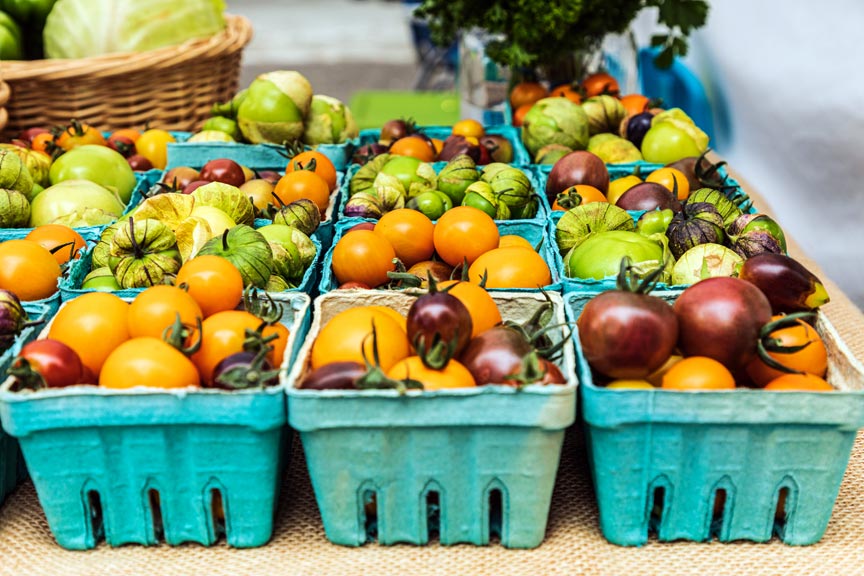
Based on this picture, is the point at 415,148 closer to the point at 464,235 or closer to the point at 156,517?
the point at 464,235

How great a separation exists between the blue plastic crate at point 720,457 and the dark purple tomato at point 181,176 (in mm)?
1256

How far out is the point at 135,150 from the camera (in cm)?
257

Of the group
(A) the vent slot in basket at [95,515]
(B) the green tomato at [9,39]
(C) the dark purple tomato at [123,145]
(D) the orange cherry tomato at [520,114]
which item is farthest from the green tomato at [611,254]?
(B) the green tomato at [9,39]

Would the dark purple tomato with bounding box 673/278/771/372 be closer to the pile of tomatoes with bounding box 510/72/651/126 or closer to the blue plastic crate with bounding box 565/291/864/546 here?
the blue plastic crate with bounding box 565/291/864/546

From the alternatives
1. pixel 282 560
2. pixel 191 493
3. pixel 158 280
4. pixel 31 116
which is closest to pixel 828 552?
pixel 282 560

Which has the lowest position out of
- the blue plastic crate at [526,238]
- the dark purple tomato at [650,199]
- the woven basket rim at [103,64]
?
the blue plastic crate at [526,238]

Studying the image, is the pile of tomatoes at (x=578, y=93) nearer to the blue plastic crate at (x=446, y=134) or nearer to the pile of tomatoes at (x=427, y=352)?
the blue plastic crate at (x=446, y=134)

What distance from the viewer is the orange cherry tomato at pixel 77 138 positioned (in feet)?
8.09

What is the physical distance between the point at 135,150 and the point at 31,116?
45cm

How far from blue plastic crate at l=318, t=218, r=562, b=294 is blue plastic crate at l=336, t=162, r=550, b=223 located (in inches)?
0.6

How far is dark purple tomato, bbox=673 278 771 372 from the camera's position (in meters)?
1.27

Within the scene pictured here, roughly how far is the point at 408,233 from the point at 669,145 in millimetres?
984

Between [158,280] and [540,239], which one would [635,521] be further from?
[158,280]

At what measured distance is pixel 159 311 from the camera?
A: 1.31m
